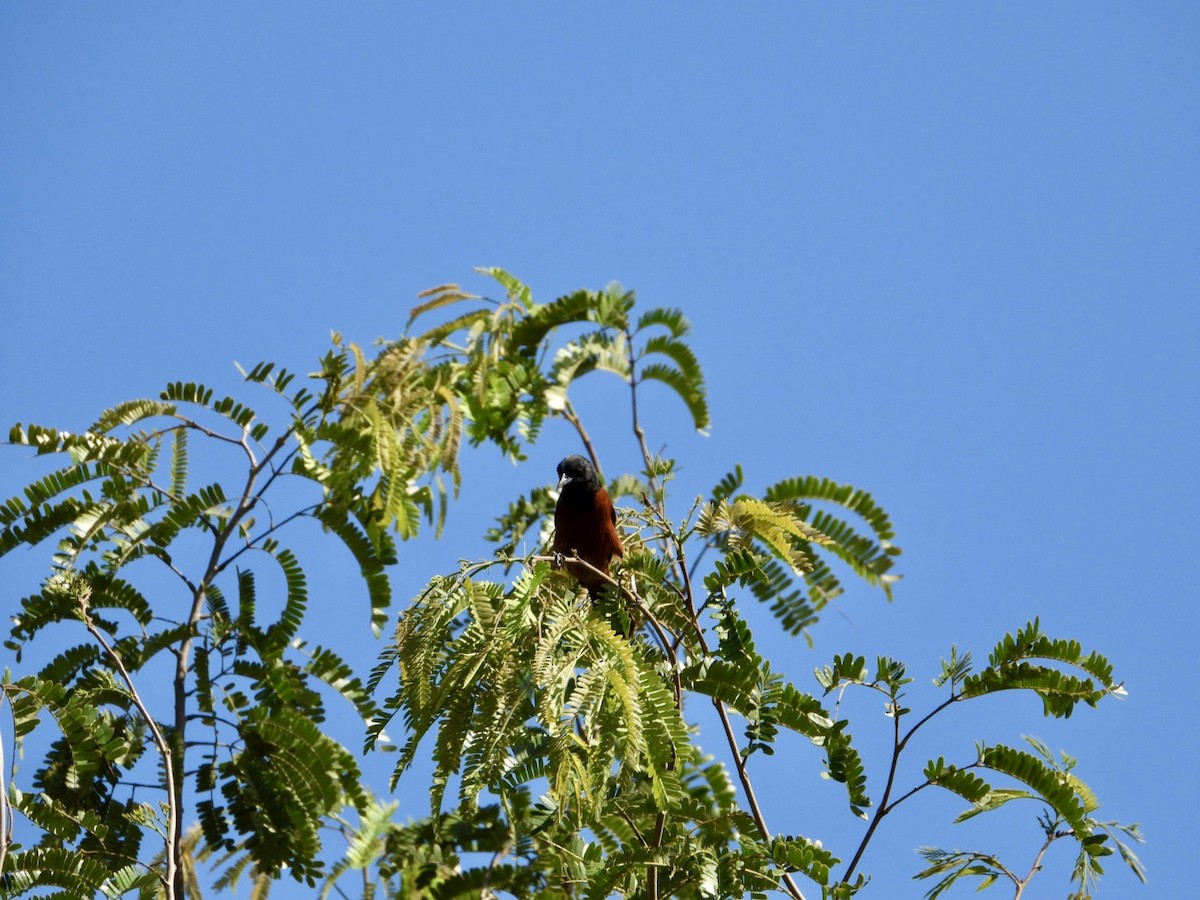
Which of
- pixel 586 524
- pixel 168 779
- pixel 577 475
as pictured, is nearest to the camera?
pixel 168 779

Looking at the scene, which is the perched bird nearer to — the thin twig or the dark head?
the dark head

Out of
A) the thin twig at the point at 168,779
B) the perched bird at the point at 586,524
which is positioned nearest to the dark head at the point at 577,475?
the perched bird at the point at 586,524

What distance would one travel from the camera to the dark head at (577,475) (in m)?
5.00

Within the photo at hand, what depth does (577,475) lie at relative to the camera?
539 cm

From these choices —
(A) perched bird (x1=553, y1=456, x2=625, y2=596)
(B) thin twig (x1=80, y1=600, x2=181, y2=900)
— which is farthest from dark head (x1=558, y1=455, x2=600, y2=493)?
(B) thin twig (x1=80, y1=600, x2=181, y2=900)

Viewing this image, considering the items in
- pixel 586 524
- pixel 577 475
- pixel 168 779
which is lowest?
pixel 168 779

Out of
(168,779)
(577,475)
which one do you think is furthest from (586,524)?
(168,779)

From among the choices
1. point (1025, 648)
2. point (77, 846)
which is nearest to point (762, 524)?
point (1025, 648)

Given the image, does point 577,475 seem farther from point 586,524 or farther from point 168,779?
point 168,779

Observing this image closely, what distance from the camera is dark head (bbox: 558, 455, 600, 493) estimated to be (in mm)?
5000

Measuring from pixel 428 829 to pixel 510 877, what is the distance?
0.18m

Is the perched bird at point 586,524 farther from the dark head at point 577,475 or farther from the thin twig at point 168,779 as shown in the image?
the thin twig at point 168,779

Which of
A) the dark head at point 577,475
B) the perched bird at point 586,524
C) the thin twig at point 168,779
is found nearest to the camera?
the thin twig at point 168,779

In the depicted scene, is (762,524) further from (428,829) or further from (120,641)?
(120,641)
